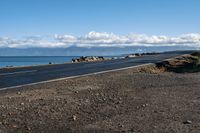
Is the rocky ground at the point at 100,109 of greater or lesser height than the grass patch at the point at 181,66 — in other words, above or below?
above

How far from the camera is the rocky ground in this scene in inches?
395

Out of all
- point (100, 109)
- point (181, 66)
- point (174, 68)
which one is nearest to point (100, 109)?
point (100, 109)

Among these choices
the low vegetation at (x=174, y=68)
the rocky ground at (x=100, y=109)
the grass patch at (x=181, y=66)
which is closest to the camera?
the rocky ground at (x=100, y=109)

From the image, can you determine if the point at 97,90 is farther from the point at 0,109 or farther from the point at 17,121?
the point at 17,121

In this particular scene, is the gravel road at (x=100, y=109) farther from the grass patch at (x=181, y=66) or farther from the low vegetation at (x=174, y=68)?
the grass patch at (x=181, y=66)

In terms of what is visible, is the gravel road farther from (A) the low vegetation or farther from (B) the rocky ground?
(A) the low vegetation

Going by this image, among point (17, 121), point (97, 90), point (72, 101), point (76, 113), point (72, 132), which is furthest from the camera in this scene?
point (97, 90)

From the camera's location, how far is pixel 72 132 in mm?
9586

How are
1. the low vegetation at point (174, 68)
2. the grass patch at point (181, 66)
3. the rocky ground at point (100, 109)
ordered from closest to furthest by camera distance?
the rocky ground at point (100, 109), the low vegetation at point (174, 68), the grass patch at point (181, 66)

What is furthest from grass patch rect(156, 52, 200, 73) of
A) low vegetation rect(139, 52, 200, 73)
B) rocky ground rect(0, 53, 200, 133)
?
rocky ground rect(0, 53, 200, 133)

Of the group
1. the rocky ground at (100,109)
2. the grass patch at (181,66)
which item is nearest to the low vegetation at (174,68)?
the grass patch at (181,66)

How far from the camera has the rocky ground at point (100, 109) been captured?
32.9 feet

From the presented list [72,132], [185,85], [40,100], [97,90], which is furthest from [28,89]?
[72,132]

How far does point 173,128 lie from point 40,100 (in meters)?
4.98
